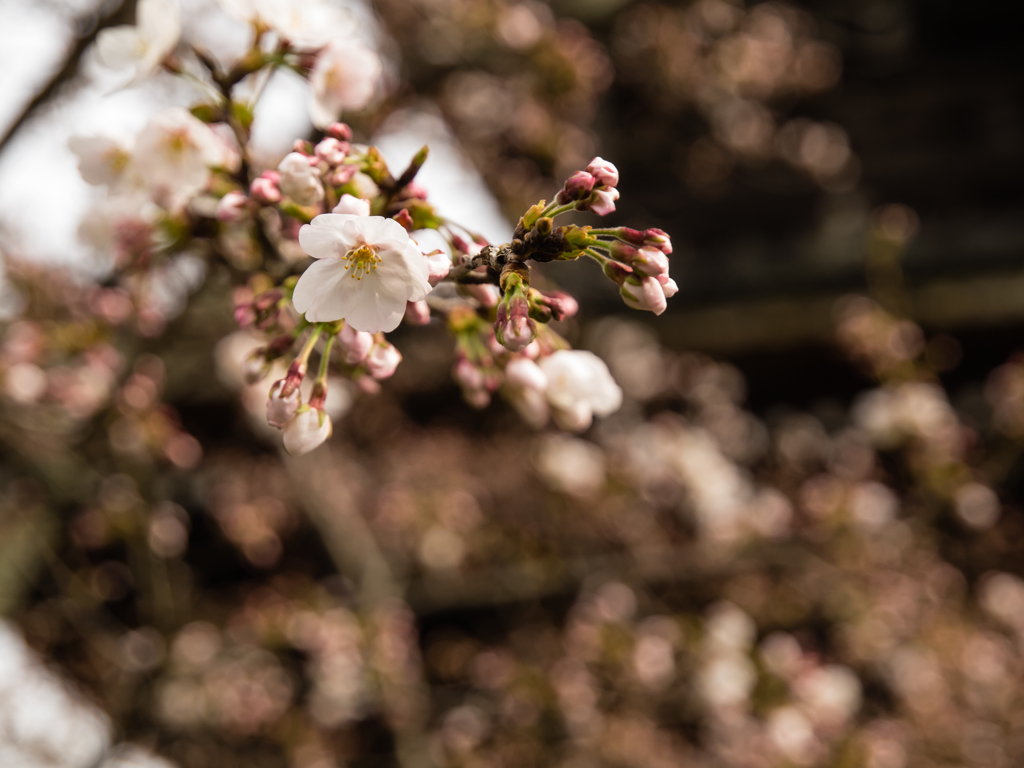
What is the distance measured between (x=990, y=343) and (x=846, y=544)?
3.12 metres

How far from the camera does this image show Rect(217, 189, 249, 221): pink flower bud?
3.00ft

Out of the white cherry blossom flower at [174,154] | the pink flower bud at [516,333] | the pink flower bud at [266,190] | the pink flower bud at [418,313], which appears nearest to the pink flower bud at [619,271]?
the pink flower bud at [516,333]

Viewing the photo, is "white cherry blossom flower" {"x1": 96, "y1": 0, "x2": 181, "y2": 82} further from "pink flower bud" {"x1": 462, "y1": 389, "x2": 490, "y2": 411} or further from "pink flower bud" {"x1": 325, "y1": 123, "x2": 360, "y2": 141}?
"pink flower bud" {"x1": 462, "y1": 389, "x2": 490, "y2": 411}

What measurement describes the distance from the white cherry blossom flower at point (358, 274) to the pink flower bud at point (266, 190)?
21cm

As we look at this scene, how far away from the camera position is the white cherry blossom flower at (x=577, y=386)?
0.98 metres

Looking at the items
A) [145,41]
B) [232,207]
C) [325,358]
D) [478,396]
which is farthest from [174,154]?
[478,396]

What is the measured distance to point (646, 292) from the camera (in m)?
0.71

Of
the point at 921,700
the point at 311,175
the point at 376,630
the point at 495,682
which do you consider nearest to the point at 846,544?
the point at 921,700

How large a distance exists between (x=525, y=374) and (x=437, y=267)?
30 centimetres

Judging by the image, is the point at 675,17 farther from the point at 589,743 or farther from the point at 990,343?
the point at 589,743

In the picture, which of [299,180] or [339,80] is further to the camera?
[339,80]

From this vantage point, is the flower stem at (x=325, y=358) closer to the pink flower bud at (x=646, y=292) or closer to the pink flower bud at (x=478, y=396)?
the pink flower bud at (x=478, y=396)

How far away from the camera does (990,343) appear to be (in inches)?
198

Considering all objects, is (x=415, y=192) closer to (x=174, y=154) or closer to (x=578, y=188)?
(x=578, y=188)
